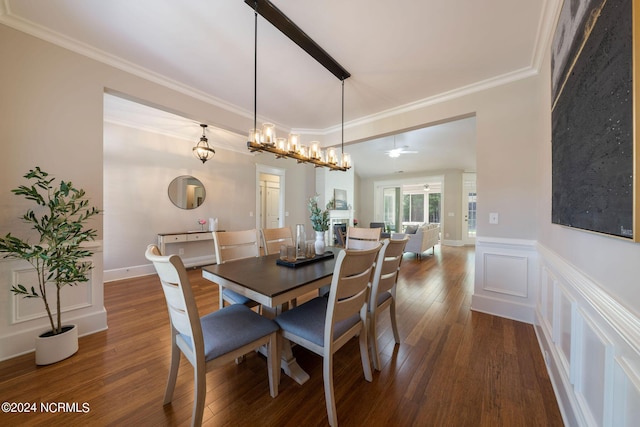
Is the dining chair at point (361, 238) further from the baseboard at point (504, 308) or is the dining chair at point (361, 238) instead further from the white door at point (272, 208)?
the white door at point (272, 208)

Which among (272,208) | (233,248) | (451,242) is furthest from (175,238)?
(451,242)

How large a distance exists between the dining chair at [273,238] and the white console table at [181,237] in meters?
2.57

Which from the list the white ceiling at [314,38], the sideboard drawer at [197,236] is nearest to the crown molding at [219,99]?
the white ceiling at [314,38]

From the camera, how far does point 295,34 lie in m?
1.88

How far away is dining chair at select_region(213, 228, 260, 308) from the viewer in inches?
75.4

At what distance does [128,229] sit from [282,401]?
13.4ft

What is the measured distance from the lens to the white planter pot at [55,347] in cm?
170

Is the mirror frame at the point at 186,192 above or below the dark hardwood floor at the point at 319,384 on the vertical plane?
above

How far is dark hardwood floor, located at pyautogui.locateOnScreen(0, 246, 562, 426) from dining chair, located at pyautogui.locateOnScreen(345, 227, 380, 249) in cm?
84

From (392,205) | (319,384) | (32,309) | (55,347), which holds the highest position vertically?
(392,205)

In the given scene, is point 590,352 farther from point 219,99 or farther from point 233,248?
point 219,99

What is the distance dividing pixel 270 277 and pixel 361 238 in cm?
130

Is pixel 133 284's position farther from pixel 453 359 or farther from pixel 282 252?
pixel 453 359

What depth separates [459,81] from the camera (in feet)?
8.50
